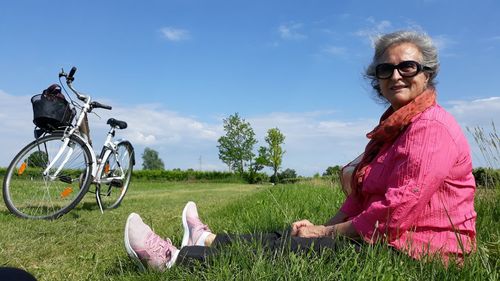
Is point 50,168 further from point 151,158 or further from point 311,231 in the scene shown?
point 151,158

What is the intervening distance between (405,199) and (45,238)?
3.47 metres

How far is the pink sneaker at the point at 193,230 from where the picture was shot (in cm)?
279

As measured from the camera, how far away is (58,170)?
243 inches

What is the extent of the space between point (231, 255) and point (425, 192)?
0.97 metres

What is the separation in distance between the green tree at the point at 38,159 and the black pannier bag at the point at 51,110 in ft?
1.15

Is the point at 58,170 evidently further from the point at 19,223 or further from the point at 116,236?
the point at 116,236

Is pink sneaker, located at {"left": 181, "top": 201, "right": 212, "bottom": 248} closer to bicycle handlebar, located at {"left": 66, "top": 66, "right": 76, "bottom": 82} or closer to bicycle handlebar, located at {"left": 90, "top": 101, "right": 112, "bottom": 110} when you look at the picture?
bicycle handlebar, located at {"left": 90, "top": 101, "right": 112, "bottom": 110}

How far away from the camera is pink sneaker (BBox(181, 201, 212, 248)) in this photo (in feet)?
9.14

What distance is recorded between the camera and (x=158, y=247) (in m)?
2.60

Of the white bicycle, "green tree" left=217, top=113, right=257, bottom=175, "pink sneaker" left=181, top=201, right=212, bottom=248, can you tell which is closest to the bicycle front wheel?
the white bicycle

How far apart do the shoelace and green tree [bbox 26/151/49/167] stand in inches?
165

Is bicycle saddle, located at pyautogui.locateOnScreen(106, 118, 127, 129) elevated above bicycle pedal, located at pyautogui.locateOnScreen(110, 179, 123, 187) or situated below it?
above

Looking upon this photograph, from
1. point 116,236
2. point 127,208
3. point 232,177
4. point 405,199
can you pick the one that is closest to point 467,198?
point 405,199

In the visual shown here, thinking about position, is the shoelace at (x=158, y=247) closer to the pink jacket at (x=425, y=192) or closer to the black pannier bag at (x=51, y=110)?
the pink jacket at (x=425, y=192)
